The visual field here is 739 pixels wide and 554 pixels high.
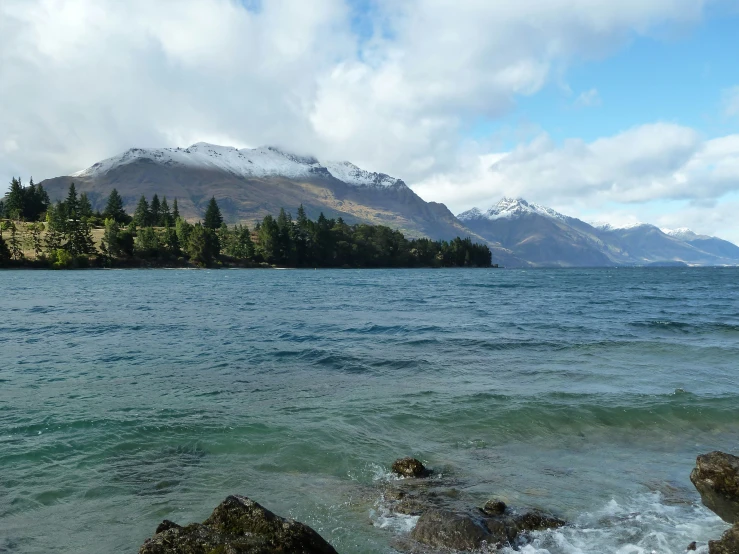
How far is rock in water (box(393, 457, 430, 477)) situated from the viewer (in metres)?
13.4

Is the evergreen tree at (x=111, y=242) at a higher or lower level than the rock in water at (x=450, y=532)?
higher

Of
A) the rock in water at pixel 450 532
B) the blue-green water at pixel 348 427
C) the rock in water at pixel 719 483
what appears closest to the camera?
the rock in water at pixel 450 532

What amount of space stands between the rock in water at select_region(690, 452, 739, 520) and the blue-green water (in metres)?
0.38

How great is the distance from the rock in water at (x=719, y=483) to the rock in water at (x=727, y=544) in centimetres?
236

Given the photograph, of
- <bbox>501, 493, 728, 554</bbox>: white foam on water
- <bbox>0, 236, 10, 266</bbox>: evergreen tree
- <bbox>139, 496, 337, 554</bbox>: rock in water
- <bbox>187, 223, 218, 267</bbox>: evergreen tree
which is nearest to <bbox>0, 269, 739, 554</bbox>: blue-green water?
<bbox>501, 493, 728, 554</bbox>: white foam on water

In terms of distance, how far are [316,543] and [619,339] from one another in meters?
32.2

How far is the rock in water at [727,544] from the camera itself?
356 inches

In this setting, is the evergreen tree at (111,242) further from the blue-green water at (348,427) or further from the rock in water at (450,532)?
the rock in water at (450,532)

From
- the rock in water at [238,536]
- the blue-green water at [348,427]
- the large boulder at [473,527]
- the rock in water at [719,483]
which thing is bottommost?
the blue-green water at [348,427]

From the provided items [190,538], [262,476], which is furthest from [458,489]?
[190,538]

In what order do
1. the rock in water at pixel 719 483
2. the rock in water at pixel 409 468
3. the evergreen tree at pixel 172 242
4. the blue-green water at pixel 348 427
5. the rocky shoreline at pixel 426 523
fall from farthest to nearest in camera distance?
the evergreen tree at pixel 172 242, the rock in water at pixel 409 468, the rock in water at pixel 719 483, the blue-green water at pixel 348 427, the rocky shoreline at pixel 426 523

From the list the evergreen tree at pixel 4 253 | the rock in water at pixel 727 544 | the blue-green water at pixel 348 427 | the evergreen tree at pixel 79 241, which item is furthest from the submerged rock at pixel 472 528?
the evergreen tree at pixel 79 241

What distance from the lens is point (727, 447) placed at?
52.6 ft

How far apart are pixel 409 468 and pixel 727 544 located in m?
6.78
